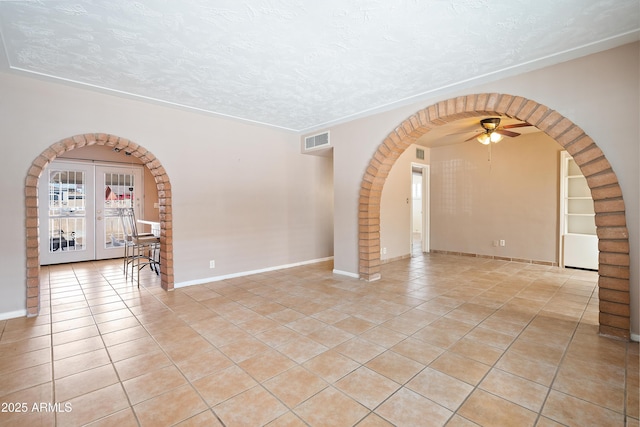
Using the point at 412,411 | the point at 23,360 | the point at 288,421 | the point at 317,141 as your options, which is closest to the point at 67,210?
the point at 23,360

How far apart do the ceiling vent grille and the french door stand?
13.9 ft

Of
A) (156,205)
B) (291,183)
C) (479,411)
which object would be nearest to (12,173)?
(291,183)

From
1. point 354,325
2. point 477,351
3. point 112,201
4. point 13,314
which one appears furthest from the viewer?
point 112,201

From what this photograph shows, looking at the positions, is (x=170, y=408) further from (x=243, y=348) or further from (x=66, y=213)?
(x=66, y=213)

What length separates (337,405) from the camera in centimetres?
169

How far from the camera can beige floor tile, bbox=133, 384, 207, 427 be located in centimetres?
158

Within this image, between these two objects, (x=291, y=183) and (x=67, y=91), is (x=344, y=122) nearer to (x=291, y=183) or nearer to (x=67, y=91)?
(x=291, y=183)

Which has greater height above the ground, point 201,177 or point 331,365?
point 201,177

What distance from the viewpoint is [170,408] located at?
167 cm

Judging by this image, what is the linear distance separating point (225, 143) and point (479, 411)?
4373mm

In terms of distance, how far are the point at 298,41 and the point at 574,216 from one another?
5.87m

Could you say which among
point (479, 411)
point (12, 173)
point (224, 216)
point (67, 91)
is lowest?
point (479, 411)

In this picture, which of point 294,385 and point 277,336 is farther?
point 277,336

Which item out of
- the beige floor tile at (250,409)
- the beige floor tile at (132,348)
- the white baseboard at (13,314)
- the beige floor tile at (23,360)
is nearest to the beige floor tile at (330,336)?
the beige floor tile at (250,409)
